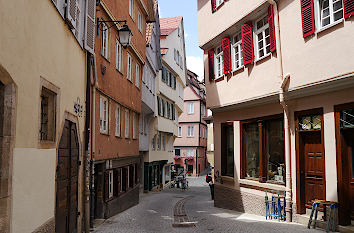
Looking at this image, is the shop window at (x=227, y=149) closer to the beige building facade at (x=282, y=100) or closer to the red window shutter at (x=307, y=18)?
the beige building facade at (x=282, y=100)

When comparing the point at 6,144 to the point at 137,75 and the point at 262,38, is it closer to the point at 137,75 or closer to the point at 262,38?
the point at 262,38

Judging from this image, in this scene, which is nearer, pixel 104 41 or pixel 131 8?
pixel 104 41

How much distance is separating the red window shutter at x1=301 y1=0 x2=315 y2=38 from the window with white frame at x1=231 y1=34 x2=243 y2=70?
13.8ft

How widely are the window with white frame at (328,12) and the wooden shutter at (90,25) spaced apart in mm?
6169

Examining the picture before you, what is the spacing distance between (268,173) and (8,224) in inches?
385

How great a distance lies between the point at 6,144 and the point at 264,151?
32.4 ft

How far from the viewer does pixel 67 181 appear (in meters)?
9.40

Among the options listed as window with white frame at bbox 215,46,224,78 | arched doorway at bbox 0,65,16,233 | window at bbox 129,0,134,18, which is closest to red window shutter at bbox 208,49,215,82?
window with white frame at bbox 215,46,224,78

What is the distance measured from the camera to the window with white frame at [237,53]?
15.2 meters

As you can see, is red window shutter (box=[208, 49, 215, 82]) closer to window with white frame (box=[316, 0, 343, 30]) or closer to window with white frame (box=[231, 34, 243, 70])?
window with white frame (box=[231, 34, 243, 70])

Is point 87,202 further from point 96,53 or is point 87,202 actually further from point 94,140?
point 96,53

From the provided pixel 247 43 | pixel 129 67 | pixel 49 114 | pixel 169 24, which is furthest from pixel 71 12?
pixel 169 24

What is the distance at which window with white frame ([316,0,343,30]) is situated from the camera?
997 cm

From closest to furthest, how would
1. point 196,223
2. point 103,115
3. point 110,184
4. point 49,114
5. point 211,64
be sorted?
1. point 49,114
2. point 196,223
3. point 103,115
4. point 110,184
5. point 211,64
